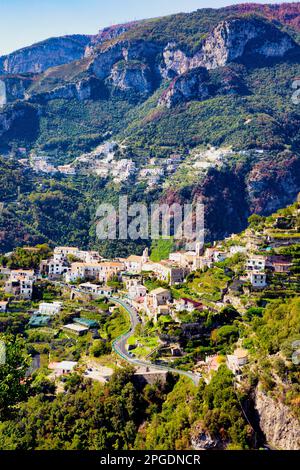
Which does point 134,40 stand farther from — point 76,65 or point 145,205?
point 145,205

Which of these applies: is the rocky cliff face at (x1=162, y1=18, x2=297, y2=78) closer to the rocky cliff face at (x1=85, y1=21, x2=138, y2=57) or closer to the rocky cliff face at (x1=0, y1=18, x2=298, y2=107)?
the rocky cliff face at (x1=0, y1=18, x2=298, y2=107)

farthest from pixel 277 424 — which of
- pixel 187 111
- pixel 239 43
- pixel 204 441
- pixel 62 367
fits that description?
pixel 239 43

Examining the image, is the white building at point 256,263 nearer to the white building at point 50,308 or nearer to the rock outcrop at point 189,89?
the white building at point 50,308

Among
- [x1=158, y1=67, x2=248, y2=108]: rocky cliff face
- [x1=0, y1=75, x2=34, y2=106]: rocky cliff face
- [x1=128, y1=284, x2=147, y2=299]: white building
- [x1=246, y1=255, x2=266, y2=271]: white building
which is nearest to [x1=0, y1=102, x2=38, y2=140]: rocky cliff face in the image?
[x1=0, y1=75, x2=34, y2=106]: rocky cliff face

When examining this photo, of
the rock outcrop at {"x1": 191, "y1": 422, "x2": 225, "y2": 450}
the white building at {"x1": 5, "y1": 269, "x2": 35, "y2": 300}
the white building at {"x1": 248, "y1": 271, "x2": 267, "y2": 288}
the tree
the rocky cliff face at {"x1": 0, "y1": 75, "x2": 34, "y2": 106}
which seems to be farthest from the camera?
the rocky cliff face at {"x1": 0, "y1": 75, "x2": 34, "y2": 106}

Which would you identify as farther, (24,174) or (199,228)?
(24,174)
